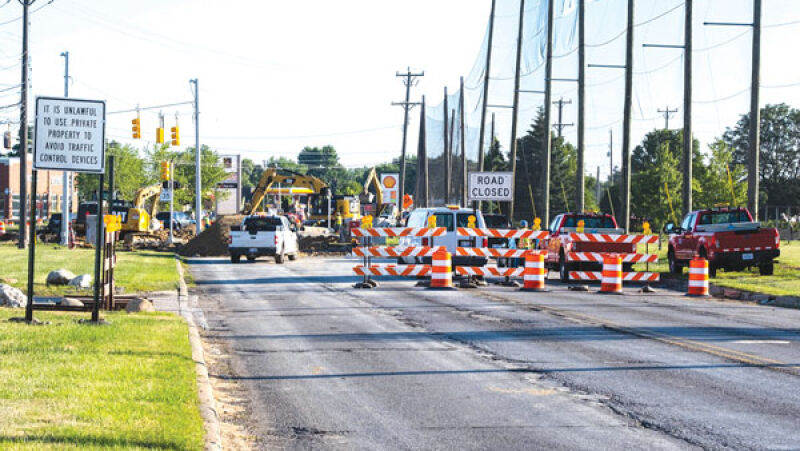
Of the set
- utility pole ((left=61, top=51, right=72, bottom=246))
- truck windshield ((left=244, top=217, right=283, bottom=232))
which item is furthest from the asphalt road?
utility pole ((left=61, top=51, right=72, bottom=246))

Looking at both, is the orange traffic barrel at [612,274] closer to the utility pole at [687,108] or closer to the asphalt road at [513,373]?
the asphalt road at [513,373]

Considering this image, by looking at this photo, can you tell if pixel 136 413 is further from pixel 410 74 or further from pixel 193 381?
pixel 410 74

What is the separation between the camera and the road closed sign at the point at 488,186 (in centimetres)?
3447

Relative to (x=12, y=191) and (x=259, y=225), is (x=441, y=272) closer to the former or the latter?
(x=259, y=225)

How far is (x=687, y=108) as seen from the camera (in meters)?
33.3

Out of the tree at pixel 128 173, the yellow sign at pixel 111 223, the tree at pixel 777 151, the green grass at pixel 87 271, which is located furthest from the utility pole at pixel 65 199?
the tree at pixel 777 151

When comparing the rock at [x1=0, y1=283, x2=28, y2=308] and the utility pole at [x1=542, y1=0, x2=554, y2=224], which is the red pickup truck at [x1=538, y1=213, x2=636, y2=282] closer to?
the utility pole at [x1=542, y1=0, x2=554, y2=224]

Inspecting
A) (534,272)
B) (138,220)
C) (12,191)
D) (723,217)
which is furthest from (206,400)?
(12,191)

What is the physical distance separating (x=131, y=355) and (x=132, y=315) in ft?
16.0

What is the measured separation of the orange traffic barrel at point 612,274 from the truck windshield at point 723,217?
19.1 ft

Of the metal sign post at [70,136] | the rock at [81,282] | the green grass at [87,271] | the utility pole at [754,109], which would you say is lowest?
the green grass at [87,271]

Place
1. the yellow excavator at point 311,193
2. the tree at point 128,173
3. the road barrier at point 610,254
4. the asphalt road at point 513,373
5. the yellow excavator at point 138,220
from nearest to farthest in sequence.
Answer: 1. the asphalt road at point 513,373
2. the road barrier at point 610,254
3. the yellow excavator at point 138,220
4. the yellow excavator at point 311,193
5. the tree at point 128,173

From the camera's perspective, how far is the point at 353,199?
74.3 meters

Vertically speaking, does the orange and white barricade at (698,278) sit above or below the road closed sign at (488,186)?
below
